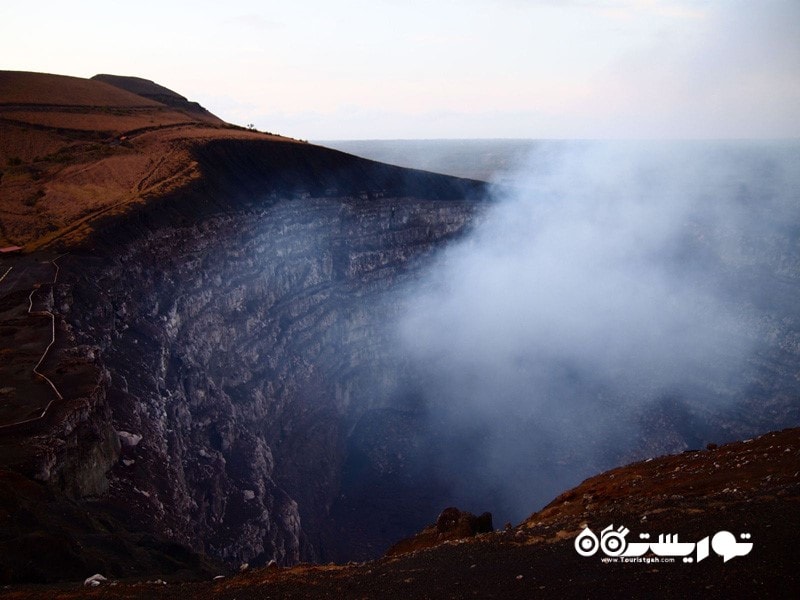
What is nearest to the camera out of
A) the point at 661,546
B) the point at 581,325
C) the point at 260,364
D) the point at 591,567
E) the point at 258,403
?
the point at 591,567

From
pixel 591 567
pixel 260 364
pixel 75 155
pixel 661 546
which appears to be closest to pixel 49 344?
pixel 260 364

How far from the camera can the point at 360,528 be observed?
33.8 meters

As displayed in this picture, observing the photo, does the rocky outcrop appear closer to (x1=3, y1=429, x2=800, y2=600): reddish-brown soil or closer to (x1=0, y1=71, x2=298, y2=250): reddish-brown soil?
(x1=0, y1=71, x2=298, y2=250): reddish-brown soil

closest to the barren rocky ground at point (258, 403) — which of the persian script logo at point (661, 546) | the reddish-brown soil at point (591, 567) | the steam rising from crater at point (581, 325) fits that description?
the reddish-brown soil at point (591, 567)

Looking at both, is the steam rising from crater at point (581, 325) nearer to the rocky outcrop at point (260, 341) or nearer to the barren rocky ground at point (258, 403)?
the barren rocky ground at point (258, 403)

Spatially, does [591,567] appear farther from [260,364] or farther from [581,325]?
[581,325]

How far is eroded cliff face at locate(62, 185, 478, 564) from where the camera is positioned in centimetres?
2247

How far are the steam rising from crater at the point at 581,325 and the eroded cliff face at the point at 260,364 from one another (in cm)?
421

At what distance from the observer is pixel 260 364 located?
34969 mm

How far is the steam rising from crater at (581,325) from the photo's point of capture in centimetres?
4041

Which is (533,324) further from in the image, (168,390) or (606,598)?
(606,598)

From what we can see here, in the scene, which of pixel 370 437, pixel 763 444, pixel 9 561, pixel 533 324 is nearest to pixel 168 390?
pixel 9 561

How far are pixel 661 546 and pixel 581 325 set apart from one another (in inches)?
1654

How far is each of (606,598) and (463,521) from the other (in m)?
9.61
